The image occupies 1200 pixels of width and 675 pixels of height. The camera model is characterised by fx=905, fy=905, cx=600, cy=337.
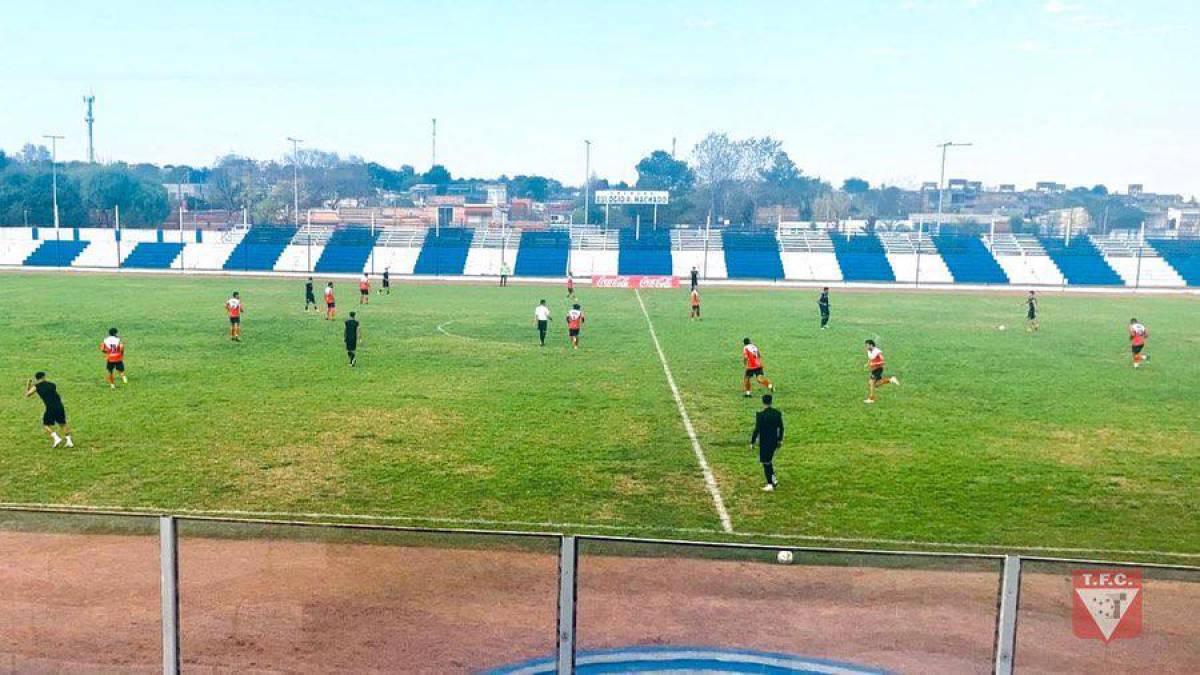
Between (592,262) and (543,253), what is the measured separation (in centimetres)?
485

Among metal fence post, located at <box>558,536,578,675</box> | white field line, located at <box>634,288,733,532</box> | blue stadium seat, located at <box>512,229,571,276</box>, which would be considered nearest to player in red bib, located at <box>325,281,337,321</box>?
white field line, located at <box>634,288,733,532</box>

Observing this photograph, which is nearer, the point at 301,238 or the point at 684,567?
the point at 684,567

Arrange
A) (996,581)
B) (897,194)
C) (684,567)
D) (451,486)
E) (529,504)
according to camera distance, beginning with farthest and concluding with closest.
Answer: (897,194), (451,486), (529,504), (684,567), (996,581)

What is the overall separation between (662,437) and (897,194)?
15126cm

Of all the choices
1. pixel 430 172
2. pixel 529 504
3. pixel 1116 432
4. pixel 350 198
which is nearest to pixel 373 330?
pixel 529 504

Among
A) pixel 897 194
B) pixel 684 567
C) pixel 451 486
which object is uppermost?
pixel 897 194

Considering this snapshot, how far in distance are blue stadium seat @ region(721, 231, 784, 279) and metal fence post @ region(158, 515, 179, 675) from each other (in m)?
67.5

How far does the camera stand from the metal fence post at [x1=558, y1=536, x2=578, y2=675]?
662cm

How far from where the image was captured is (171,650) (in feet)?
23.8

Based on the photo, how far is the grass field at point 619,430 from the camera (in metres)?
12.8

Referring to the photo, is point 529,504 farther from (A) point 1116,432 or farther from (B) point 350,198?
(B) point 350,198

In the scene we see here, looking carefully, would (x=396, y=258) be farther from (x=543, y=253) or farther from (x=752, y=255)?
(x=752, y=255)

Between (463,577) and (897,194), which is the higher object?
(897,194)

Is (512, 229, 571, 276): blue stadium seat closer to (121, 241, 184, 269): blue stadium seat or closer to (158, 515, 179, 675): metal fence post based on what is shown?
(121, 241, 184, 269): blue stadium seat
